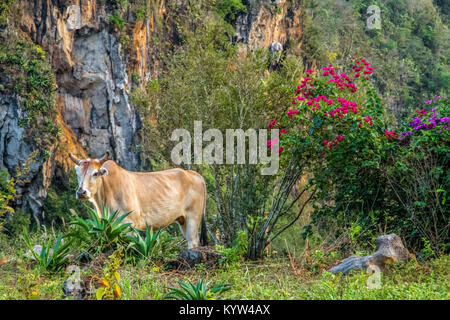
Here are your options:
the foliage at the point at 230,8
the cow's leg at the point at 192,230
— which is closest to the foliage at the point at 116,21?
the foliage at the point at 230,8

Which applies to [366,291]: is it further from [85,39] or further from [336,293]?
[85,39]

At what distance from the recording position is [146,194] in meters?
9.20

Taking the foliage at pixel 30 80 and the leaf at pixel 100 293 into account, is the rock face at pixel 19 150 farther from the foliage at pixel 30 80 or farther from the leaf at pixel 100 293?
the leaf at pixel 100 293

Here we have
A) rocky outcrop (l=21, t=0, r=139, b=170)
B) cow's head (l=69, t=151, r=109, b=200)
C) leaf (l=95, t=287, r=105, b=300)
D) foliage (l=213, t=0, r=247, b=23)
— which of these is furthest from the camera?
foliage (l=213, t=0, r=247, b=23)

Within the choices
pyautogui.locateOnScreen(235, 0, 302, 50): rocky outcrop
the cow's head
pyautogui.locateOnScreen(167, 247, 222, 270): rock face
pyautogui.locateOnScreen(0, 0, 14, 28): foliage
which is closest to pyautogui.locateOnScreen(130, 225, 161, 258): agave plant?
pyautogui.locateOnScreen(167, 247, 222, 270): rock face

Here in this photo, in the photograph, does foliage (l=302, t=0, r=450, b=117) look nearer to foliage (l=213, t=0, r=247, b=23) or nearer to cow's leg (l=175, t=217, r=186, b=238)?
foliage (l=213, t=0, r=247, b=23)

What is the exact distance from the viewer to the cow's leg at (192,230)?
930cm

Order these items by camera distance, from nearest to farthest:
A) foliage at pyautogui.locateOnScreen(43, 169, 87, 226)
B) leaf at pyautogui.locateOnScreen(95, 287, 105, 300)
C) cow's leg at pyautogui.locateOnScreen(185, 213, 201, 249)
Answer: leaf at pyautogui.locateOnScreen(95, 287, 105, 300) < cow's leg at pyautogui.locateOnScreen(185, 213, 201, 249) < foliage at pyautogui.locateOnScreen(43, 169, 87, 226)

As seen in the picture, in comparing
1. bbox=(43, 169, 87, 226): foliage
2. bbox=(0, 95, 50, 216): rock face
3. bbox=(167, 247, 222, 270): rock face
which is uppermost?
bbox=(167, 247, 222, 270): rock face

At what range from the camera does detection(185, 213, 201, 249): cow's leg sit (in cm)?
930

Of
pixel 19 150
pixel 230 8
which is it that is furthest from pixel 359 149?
pixel 230 8

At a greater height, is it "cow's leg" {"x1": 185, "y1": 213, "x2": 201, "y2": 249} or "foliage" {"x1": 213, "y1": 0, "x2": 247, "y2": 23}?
"foliage" {"x1": 213, "y1": 0, "x2": 247, "y2": 23}

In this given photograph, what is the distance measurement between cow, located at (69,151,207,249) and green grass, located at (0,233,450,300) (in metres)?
1.80

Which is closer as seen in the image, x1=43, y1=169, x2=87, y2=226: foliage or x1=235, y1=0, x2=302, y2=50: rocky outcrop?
x1=43, y1=169, x2=87, y2=226: foliage
